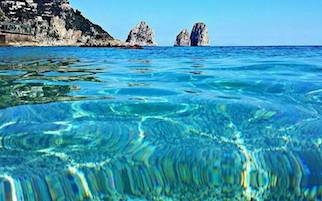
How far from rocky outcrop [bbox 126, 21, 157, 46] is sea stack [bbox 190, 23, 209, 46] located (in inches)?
805

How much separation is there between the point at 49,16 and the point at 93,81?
141m

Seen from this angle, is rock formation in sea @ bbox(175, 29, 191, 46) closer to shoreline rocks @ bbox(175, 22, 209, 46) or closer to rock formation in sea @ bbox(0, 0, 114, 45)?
shoreline rocks @ bbox(175, 22, 209, 46)

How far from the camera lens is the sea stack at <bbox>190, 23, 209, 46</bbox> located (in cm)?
18325

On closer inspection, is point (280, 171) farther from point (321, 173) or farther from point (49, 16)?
point (49, 16)

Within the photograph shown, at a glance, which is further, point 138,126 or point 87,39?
point 87,39

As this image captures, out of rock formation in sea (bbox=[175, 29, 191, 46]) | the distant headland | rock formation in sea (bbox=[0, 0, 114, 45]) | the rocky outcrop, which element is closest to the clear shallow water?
the distant headland

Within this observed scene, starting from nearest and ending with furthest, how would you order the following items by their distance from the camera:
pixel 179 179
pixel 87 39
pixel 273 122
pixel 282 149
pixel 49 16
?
pixel 179 179, pixel 282 149, pixel 273 122, pixel 49 16, pixel 87 39

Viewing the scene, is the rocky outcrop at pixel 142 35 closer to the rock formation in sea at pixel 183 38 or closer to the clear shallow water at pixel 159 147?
the rock formation in sea at pixel 183 38

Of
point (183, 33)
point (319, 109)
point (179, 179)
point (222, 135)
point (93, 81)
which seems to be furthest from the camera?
point (183, 33)

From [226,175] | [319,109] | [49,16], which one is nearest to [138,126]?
[226,175]

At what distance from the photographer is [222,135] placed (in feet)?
15.0

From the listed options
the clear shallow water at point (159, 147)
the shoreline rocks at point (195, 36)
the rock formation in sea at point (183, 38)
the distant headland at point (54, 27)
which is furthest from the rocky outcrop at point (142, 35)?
the clear shallow water at point (159, 147)

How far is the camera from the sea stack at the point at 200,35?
183 meters

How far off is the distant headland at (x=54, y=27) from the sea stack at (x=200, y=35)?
6.79ft
